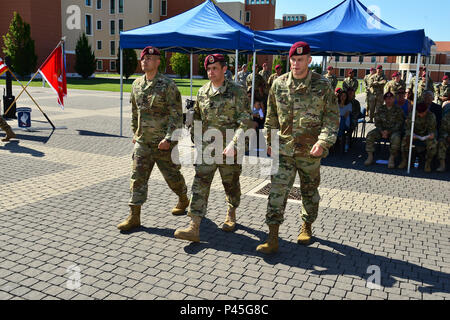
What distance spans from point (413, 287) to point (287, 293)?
123cm

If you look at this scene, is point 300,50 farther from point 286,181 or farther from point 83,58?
point 83,58

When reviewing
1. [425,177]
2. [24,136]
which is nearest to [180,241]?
[425,177]

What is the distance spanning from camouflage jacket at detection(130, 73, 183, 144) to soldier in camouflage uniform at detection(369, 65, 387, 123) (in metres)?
13.4

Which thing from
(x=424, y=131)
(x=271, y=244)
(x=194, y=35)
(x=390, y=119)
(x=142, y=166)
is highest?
(x=194, y=35)

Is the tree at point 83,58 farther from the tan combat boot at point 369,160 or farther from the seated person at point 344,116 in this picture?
the tan combat boot at point 369,160

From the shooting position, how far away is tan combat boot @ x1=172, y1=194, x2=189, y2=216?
19.6ft

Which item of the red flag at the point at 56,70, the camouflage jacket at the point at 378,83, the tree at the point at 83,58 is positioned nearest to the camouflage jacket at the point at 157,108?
the red flag at the point at 56,70

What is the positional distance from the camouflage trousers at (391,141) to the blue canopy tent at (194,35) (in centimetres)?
354

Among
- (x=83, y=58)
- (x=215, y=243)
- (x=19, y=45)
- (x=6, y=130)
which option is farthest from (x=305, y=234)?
(x=83, y=58)

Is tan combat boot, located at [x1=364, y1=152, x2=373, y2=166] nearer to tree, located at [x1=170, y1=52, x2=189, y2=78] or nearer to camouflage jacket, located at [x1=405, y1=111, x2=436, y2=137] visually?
camouflage jacket, located at [x1=405, y1=111, x2=436, y2=137]

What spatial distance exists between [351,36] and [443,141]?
3009 mm

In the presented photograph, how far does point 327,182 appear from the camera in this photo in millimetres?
8086

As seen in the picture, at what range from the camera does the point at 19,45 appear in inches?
1673
